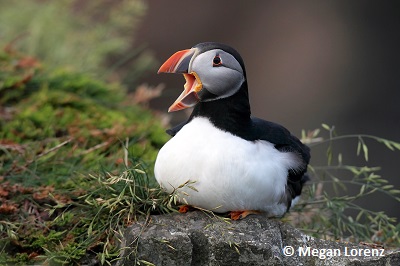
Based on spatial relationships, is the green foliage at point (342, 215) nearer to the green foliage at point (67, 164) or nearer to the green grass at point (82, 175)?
the green grass at point (82, 175)

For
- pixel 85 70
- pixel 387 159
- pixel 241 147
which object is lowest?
pixel 387 159

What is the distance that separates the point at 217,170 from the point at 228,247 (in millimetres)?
357

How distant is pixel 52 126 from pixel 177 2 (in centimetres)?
670

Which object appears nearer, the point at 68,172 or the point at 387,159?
the point at 68,172

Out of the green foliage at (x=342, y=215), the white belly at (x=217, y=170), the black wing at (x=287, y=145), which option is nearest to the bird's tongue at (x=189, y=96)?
the white belly at (x=217, y=170)

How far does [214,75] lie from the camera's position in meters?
4.08

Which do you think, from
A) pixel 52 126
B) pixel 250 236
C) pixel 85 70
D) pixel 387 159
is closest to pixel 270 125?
pixel 250 236

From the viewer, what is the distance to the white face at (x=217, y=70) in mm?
4062

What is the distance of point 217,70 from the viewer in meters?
4.08

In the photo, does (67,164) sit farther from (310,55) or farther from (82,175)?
(310,55)

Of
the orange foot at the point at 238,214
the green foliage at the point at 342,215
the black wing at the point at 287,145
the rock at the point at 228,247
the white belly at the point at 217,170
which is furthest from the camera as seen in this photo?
the green foliage at the point at 342,215

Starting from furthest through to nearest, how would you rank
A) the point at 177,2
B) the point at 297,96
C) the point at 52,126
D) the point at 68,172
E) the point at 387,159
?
the point at 177,2 < the point at 297,96 < the point at 387,159 < the point at 52,126 < the point at 68,172

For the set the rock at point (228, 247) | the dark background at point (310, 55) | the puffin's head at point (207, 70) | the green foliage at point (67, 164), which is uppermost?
the puffin's head at point (207, 70)

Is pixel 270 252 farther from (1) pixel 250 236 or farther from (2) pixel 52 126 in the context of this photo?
(2) pixel 52 126
